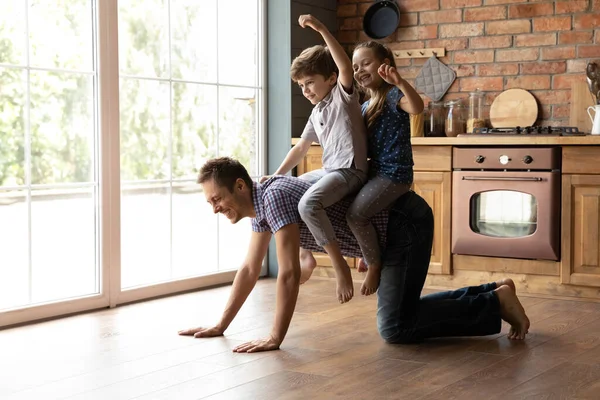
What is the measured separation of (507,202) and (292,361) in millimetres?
2071

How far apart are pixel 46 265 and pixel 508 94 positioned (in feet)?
9.71

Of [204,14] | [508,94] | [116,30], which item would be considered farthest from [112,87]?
[508,94]

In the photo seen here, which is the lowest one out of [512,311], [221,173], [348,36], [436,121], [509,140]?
[512,311]

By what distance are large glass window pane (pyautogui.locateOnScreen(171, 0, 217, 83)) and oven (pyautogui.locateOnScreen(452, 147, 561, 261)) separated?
153 centimetres

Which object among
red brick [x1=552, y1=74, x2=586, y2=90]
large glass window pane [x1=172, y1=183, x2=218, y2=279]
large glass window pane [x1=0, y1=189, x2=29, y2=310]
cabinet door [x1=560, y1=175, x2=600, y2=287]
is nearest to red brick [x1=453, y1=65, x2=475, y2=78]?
red brick [x1=552, y1=74, x2=586, y2=90]

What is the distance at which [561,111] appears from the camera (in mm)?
5242

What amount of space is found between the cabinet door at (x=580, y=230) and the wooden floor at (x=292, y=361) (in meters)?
0.44

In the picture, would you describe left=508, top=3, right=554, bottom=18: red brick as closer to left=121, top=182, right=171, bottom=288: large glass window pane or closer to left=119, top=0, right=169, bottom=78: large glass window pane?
left=119, top=0, right=169, bottom=78: large glass window pane

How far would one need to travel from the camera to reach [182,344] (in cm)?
352

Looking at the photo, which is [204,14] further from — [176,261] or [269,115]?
[176,261]

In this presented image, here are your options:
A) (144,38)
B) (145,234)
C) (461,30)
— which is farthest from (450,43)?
(145,234)

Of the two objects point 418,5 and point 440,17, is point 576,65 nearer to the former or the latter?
point 440,17

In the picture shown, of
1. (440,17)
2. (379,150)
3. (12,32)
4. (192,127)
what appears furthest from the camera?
(440,17)

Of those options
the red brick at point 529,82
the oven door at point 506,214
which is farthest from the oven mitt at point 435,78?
the oven door at point 506,214
